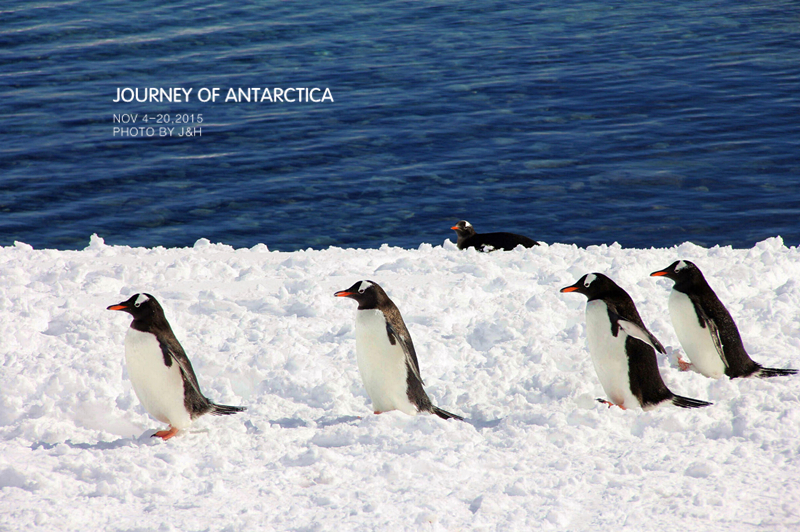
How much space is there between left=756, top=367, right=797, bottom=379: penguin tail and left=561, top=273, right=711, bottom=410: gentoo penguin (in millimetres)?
792

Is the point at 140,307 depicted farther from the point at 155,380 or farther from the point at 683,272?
the point at 683,272

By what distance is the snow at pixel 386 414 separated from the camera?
14.6ft

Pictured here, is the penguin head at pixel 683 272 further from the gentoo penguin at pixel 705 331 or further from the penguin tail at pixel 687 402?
the penguin tail at pixel 687 402

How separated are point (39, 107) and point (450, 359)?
58.7 feet

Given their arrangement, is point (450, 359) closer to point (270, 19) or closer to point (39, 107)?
point (39, 107)

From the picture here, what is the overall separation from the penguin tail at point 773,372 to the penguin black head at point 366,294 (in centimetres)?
294

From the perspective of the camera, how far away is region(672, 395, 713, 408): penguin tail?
18.5 ft

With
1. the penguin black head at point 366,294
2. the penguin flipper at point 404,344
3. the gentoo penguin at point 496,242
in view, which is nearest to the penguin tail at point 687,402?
the penguin flipper at point 404,344

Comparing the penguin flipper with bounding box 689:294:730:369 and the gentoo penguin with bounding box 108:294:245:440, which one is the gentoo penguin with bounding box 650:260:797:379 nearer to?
the penguin flipper with bounding box 689:294:730:369

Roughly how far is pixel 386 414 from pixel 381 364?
0.39m

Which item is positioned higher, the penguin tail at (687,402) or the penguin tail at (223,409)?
the penguin tail at (687,402)

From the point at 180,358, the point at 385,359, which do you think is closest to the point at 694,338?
the point at 385,359

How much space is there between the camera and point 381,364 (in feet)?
18.8

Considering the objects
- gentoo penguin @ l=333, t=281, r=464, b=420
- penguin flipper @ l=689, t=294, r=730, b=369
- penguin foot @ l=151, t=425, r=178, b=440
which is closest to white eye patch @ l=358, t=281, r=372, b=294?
gentoo penguin @ l=333, t=281, r=464, b=420
